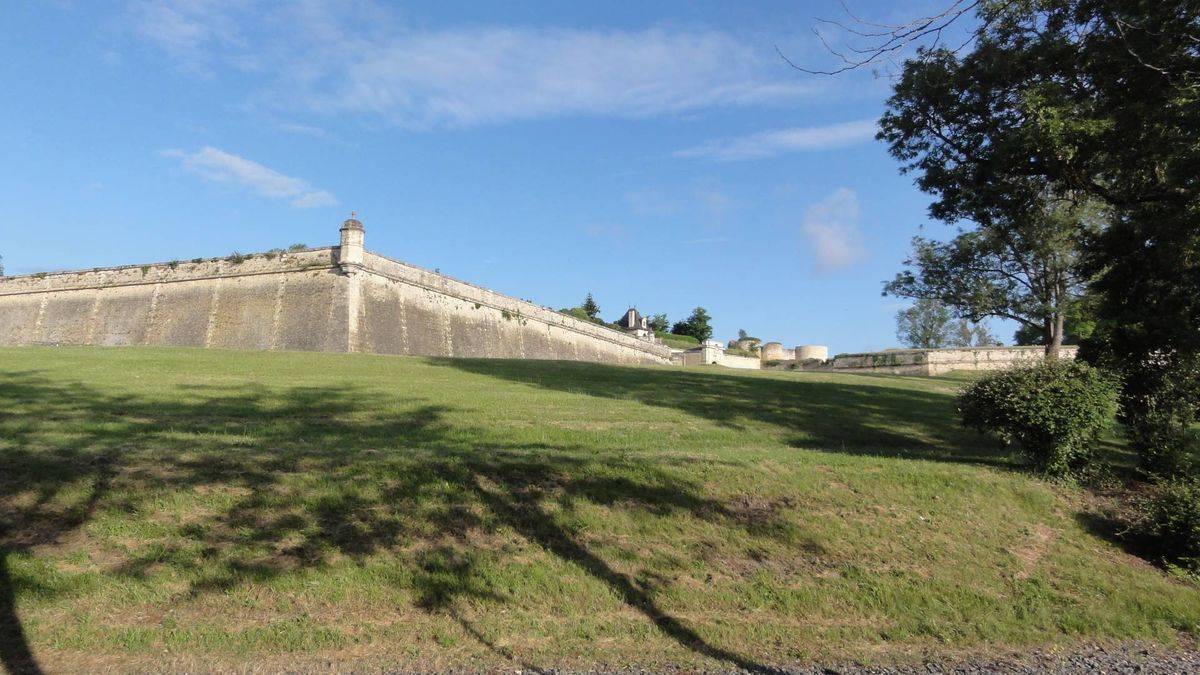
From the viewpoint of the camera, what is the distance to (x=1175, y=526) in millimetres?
9391

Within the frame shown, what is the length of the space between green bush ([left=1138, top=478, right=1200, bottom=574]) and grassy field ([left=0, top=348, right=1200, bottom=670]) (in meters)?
0.60

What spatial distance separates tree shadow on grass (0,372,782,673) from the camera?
723cm

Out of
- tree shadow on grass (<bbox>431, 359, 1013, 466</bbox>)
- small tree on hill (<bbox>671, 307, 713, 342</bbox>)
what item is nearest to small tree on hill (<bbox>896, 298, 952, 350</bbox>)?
small tree on hill (<bbox>671, 307, 713, 342</bbox>)

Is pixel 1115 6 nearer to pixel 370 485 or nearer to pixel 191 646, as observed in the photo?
pixel 370 485

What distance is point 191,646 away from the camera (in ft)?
20.5

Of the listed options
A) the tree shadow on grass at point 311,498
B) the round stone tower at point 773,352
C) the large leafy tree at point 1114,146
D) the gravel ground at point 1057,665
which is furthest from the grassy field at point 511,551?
the round stone tower at point 773,352

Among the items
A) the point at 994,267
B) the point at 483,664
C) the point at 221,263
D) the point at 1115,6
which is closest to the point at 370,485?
the point at 483,664

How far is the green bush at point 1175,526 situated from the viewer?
361 inches

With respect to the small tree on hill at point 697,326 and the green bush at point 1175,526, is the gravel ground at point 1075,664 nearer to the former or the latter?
the green bush at point 1175,526

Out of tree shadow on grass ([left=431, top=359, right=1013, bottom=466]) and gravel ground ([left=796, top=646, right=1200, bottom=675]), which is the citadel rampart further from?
gravel ground ([left=796, top=646, right=1200, bottom=675])

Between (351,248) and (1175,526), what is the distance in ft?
108

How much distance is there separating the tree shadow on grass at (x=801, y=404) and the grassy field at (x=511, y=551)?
74.0 inches

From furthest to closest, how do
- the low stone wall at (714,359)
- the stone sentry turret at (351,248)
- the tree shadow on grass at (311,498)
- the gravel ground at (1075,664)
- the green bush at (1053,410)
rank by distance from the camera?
the low stone wall at (714,359) → the stone sentry turret at (351,248) → the green bush at (1053,410) → the tree shadow on grass at (311,498) → the gravel ground at (1075,664)

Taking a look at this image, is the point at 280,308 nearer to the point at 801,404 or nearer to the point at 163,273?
the point at 163,273
